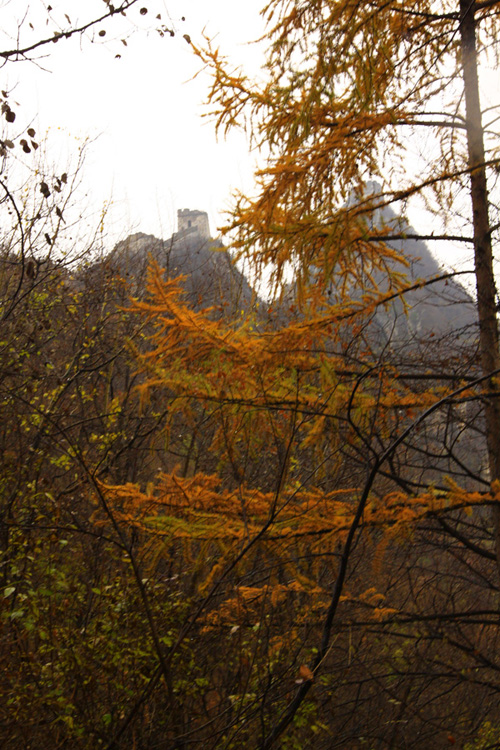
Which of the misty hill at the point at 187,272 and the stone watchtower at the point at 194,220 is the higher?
the stone watchtower at the point at 194,220

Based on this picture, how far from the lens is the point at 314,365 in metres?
4.90

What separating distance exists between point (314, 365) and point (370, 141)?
198 cm

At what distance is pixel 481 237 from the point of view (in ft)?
17.4

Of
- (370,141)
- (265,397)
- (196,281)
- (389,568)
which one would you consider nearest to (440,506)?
(265,397)

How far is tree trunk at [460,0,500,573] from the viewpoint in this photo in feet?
16.8

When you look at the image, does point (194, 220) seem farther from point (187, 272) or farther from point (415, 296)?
point (415, 296)

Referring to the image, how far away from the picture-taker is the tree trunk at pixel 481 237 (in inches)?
202

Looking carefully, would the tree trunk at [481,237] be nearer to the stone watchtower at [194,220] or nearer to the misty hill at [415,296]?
the misty hill at [415,296]

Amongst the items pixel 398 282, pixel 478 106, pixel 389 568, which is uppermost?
pixel 478 106

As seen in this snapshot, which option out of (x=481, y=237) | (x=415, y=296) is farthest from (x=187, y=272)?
(x=481, y=237)

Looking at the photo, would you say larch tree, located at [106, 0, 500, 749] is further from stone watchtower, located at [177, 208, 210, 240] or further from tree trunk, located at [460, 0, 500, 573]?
stone watchtower, located at [177, 208, 210, 240]

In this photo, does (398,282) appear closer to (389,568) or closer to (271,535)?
(271,535)

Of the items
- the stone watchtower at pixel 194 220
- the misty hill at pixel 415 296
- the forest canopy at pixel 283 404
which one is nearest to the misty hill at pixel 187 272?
the misty hill at pixel 415 296

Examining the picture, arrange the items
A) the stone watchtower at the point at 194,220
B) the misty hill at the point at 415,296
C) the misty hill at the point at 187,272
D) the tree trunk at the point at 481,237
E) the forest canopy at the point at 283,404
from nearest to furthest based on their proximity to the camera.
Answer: the forest canopy at the point at 283,404
the misty hill at the point at 415,296
the tree trunk at the point at 481,237
the misty hill at the point at 187,272
the stone watchtower at the point at 194,220
